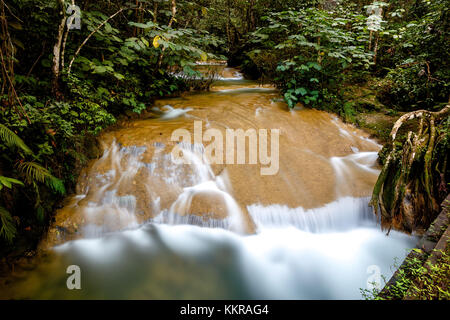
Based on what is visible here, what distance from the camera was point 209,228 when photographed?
3.11 m

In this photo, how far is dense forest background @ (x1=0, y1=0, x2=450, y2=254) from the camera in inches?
102

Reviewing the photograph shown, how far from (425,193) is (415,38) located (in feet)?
12.8

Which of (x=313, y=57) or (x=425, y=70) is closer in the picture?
(x=425, y=70)

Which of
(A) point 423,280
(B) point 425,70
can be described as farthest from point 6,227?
(B) point 425,70

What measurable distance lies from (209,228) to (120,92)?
3.42 meters

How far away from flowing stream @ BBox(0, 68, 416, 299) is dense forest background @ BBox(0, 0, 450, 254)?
393 millimetres

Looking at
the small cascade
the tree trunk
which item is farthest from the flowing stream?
the tree trunk

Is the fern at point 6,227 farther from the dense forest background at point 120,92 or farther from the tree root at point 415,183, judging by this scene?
the tree root at point 415,183

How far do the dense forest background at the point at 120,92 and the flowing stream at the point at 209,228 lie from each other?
39 centimetres

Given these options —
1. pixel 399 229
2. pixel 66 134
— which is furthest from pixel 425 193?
pixel 66 134

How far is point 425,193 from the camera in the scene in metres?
2.70

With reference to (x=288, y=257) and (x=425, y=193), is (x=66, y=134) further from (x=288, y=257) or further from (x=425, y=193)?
(x=425, y=193)

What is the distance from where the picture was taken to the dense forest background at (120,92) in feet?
8.47

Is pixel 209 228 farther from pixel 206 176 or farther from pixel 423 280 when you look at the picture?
pixel 423 280
